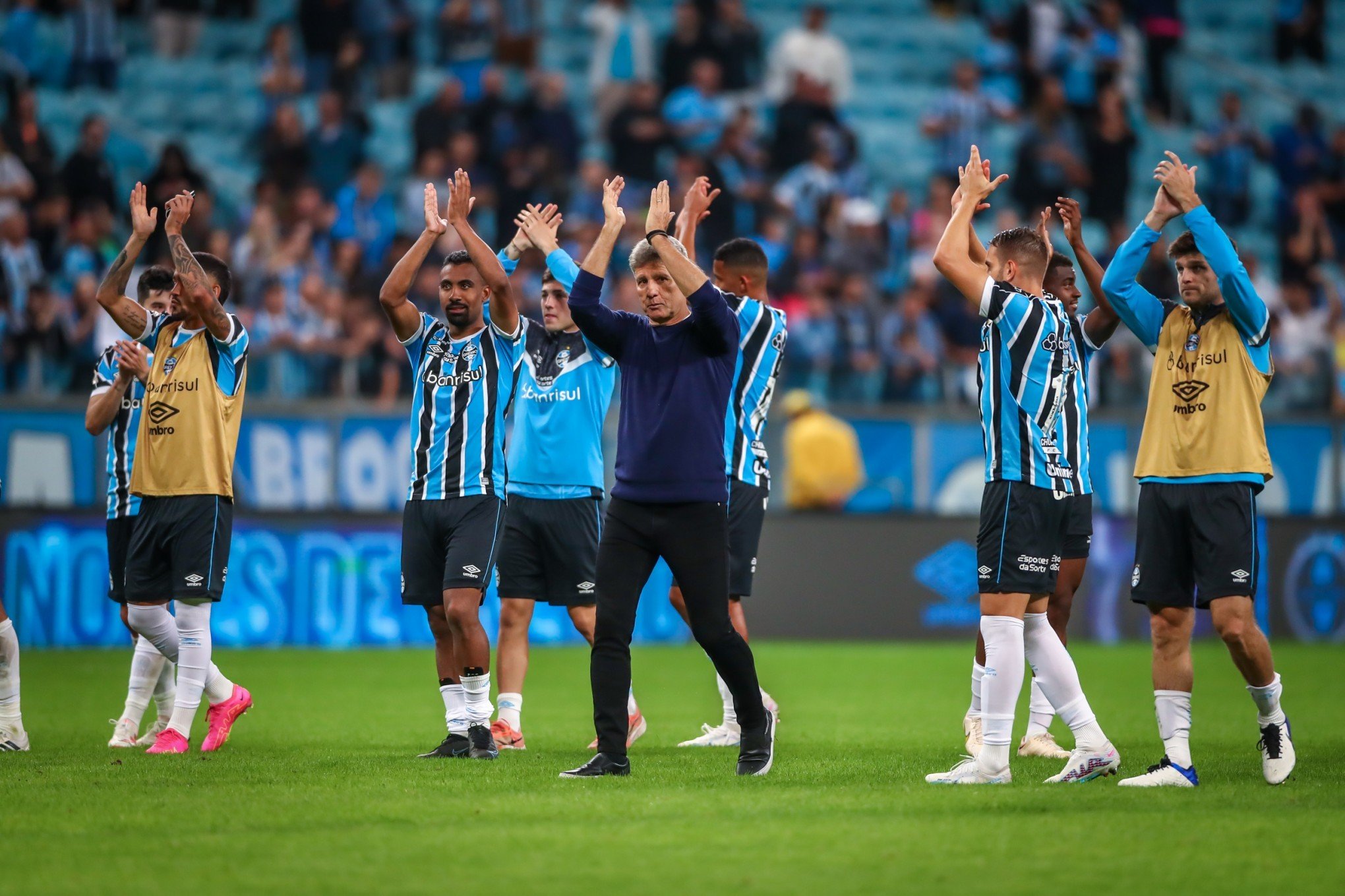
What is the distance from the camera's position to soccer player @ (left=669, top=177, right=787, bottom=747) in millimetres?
9570

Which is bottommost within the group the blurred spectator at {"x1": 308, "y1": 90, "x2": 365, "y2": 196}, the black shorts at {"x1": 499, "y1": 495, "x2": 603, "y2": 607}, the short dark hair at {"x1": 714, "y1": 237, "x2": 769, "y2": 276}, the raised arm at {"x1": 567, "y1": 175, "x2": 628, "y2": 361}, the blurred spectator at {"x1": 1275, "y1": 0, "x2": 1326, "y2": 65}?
the black shorts at {"x1": 499, "y1": 495, "x2": 603, "y2": 607}

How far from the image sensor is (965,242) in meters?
7.53

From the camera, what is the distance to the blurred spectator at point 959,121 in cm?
2352

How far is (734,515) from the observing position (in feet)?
32.0

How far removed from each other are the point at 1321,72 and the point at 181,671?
23804 mm

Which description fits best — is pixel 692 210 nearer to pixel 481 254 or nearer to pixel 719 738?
pixel 481 254

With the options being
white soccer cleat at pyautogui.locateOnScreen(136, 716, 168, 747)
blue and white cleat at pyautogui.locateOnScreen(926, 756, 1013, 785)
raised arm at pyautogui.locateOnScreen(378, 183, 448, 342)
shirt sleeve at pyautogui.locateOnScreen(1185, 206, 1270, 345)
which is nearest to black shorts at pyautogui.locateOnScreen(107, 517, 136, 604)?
white soccer cleat at pyautogui.locateOnScreen(136, 716, 168, 747)

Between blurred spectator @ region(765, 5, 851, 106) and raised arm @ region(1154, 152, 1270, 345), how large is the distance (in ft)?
53.7

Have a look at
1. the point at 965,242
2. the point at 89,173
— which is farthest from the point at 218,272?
the point at 89,173

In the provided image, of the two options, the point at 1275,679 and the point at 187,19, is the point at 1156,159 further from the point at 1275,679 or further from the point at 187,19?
the point at 1275,679

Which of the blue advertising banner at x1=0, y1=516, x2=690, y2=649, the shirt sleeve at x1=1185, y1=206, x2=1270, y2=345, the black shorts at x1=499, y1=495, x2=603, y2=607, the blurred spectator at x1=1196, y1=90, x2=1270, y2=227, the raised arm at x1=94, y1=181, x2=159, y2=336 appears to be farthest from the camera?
the blurred spectator at x1=1196, y1=90, x2=1270, y2=227

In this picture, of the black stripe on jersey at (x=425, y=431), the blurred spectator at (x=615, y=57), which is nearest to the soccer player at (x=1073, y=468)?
the black stripe on jersey at (x=425, y=431)

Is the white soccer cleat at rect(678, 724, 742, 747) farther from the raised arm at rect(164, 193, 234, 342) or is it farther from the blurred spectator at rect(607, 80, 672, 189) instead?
the blurred spectator at rect(607, 80, 672, 189)

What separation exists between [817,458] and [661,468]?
10.3m
